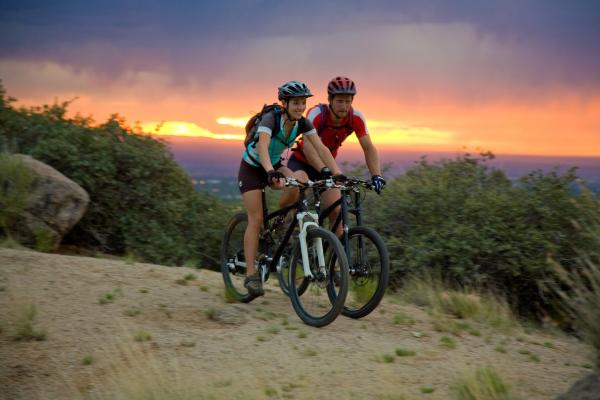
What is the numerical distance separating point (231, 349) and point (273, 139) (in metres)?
2.18

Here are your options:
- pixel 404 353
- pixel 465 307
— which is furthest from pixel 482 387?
pixel 465 307

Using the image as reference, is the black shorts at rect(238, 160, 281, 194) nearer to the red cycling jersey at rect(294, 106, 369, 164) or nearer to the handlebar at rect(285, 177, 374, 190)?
the red cycling jersey at rect(294, 106, 369, 164)

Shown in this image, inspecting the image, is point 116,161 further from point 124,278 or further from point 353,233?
point 353,233

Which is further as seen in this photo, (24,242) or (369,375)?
(24,242)

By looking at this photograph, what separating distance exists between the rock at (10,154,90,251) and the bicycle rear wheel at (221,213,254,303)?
3.91 meters

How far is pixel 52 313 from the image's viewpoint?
662cm

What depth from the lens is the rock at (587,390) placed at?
154 inches

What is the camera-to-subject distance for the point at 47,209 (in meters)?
10.8

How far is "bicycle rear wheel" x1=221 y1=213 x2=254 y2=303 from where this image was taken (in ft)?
25.1

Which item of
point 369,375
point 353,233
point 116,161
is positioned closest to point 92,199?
point 116,161

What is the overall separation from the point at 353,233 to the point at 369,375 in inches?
70.8

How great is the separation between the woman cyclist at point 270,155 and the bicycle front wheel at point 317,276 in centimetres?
53

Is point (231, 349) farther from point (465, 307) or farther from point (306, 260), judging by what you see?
point (465, 307)

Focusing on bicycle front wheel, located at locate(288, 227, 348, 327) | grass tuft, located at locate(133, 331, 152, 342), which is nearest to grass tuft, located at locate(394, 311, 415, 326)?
bicycle front wheel, located at locate(288, 227, 348, 327)
